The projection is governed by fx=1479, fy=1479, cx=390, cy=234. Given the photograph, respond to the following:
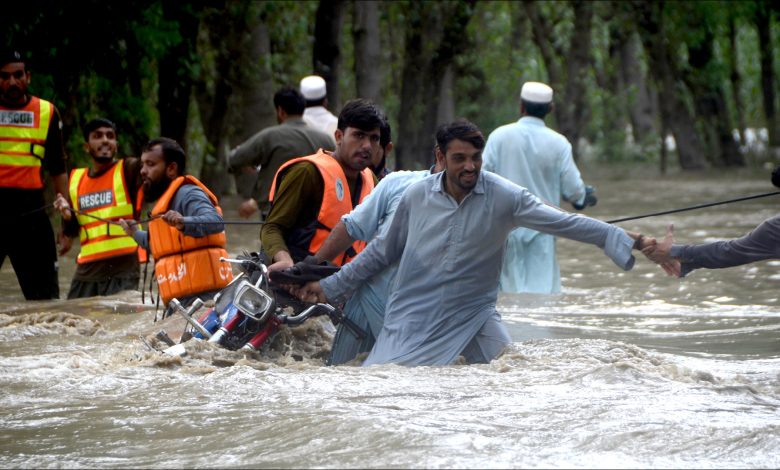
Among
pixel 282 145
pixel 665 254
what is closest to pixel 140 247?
pixel 282 145

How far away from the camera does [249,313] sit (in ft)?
24.1

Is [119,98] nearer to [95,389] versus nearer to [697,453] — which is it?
[95,389]

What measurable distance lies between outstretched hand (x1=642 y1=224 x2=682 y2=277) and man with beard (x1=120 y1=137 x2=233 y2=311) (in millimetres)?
2391

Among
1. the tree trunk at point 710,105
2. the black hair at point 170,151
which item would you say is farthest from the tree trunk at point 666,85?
the black hair at point 170,151

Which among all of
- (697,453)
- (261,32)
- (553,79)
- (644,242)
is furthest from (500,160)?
(553,79)

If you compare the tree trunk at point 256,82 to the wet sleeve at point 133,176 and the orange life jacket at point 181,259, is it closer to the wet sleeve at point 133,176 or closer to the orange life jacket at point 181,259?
the wet sleeve at point 133,176

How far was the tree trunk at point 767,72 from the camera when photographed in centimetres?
3106

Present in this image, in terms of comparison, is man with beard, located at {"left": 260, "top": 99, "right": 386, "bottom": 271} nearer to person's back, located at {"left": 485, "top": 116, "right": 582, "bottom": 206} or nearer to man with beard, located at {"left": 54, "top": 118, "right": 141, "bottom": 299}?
man with beard, located at {"left": 54, "top": 118, "right": 141, "bottom": 299}

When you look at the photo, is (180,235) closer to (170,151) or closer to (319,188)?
(170,151)

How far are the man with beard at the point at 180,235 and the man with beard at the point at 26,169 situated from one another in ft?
6.36

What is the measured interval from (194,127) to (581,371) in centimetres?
1693

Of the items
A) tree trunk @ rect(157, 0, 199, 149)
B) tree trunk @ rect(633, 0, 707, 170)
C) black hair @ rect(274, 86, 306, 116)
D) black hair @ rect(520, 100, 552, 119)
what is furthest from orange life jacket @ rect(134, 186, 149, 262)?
tree trunk @ rect(633, 0, 707, 170)

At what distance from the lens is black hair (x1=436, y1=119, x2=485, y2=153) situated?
23.4 ft

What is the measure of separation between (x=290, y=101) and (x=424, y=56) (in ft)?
49.7
